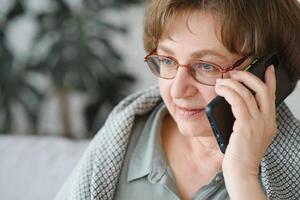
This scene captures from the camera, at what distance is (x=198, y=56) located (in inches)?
43.7

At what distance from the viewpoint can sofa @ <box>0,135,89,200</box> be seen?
1817mm

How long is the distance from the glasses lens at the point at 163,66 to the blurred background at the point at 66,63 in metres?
0.96

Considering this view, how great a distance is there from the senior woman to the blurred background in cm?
81

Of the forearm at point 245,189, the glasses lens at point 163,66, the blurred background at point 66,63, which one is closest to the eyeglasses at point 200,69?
the glasses lens at point 163,66

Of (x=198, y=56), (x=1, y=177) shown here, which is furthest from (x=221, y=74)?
(x=1, y=177)

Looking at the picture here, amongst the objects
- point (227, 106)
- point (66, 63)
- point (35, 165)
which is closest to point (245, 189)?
point (227, 106)

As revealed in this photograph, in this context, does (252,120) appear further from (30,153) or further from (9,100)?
(9,100)

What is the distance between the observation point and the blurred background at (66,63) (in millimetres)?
2281

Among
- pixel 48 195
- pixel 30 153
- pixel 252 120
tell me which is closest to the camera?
pixel 252 120

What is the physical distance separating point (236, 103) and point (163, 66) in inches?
7.4

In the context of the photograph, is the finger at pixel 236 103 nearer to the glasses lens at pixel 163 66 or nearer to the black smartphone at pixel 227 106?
the black smartphone at pixel 227 106

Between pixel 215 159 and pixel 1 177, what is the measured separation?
2.88 feet

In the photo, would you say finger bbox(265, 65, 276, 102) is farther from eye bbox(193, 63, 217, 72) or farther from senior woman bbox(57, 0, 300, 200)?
eye bbox(193, 63, 217, 72)

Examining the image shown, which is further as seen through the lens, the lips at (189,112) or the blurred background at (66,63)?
the blurred background at (66,63)
